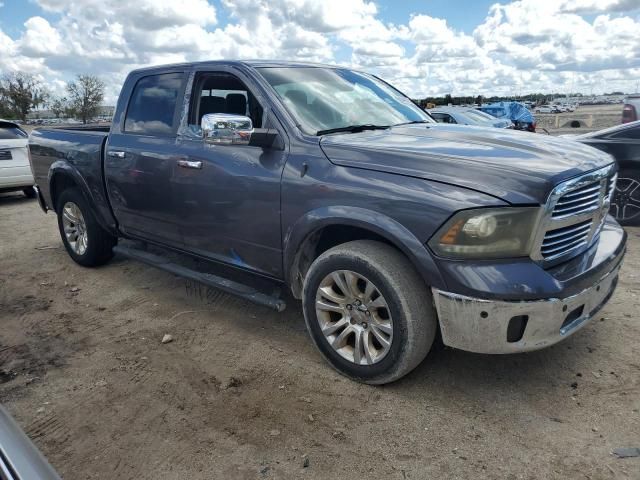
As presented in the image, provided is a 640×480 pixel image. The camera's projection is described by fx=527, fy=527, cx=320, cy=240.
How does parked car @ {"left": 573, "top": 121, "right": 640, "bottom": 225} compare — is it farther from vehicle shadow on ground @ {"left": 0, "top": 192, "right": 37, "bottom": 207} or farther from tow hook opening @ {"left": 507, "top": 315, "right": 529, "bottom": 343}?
vehicle shadow on ground @ {"left": 0, "top": 192, "right": 37, "bottom": 207}

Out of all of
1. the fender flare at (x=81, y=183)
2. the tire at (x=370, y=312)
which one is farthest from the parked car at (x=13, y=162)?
the tire at (x=370, y=312)

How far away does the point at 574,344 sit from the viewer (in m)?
3.59

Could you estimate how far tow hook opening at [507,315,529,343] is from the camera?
2.63 m

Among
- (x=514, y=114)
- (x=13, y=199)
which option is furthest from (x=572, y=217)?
(x=514, y=114)

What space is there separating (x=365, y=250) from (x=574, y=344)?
5.65ft

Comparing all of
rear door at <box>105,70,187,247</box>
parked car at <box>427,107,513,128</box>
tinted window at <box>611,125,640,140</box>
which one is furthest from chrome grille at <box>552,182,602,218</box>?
parked car at <box>427,107,513,128</box>

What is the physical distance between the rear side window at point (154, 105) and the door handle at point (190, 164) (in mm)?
373

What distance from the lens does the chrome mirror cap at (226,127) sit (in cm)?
329

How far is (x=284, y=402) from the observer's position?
3072 millimetres

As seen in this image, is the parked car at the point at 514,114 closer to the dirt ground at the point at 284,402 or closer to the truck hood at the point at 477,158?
the dirt ground at the point at 284,402

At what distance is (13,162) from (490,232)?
32.6ft

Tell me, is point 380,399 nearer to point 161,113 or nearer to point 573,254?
point 573,254

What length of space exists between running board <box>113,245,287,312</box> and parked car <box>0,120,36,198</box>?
6184 millimetres

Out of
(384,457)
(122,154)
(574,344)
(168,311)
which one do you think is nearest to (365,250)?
(384,457)
